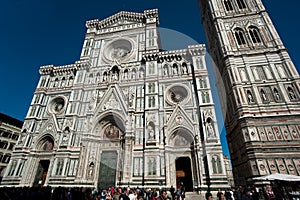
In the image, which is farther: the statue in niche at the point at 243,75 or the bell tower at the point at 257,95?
Result: the statue in niche at the point at 243,75

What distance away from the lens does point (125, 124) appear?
16.4 m

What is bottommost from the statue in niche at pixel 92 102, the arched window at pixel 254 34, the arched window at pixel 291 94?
the arched window at pixel 291 94

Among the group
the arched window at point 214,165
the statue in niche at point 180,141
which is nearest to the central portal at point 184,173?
the statue in niche at point 180,141

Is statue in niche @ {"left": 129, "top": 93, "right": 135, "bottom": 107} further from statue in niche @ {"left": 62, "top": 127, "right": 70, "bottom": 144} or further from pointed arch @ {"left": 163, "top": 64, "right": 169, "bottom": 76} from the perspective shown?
statue in niche @ {"left": 62, "top": 127, "right": 70, "bottom": 144}

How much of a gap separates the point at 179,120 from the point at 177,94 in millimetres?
3251

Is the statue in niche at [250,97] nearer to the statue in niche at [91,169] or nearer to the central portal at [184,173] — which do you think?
the central portal at [184,173]

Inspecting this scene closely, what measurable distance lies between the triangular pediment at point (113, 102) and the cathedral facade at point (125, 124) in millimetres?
111

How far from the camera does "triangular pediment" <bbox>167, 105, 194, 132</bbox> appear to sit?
1531 cm

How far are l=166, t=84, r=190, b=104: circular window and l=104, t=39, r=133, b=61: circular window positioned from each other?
26.6 ft

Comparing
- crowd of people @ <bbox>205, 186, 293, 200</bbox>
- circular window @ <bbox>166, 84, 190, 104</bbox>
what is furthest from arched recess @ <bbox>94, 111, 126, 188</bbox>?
crowd of people @ <bbox>205, 186, 293, 200</bbox>

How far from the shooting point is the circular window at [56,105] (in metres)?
20.1

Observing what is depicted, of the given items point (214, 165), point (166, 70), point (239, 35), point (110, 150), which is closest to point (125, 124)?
point (110, 150)

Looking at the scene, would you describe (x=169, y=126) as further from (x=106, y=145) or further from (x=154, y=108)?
(x=106, y=145)

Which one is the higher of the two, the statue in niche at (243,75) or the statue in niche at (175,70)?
the statue in niche at (175,70)
